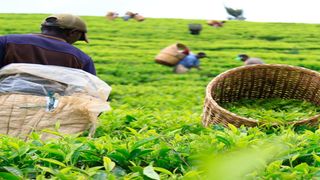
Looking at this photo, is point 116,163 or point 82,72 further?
point 82,72

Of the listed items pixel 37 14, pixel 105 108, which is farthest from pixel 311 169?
pixel 37 14

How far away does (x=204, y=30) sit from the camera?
14.6m


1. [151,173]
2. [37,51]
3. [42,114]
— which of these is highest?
[151,173]

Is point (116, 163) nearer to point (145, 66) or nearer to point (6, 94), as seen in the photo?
point (6, 94)

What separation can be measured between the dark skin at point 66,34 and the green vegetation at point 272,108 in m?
1.15

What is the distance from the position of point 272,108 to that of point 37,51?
1.66 m

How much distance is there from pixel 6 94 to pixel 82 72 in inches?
17.4

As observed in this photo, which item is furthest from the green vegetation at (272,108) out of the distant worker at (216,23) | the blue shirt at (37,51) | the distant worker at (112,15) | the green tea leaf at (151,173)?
the distant worker at (112,15)

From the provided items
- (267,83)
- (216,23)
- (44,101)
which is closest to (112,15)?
(216,23)

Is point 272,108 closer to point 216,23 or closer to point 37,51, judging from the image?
point 37,51

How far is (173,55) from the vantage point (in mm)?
10297

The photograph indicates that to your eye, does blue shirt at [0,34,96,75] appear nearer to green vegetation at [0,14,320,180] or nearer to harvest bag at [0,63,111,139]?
harvest bag at [0,63,111,139]

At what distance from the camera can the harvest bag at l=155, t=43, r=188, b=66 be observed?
10.2 m

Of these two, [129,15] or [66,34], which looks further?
[129,15]
